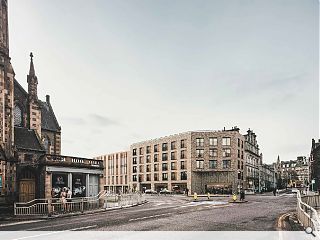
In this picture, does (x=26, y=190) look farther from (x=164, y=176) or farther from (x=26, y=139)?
(x=164, y=176)

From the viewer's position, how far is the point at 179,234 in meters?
13.7

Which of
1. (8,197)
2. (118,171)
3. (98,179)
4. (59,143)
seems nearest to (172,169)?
(118,171)

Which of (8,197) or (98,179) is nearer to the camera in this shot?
(8,197)

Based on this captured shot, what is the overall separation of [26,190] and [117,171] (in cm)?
7482

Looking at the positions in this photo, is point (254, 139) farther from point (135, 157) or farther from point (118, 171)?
point (118, 171)

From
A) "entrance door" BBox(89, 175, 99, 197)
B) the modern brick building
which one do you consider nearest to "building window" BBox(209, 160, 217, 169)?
the modern brick building

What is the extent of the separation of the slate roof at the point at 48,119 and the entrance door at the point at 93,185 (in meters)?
10.8

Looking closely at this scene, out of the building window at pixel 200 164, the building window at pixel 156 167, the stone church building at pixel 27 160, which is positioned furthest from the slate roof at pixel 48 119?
the building window at pixel 156 167

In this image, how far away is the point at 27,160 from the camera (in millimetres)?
31828

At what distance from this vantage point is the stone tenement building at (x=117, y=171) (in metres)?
99.9

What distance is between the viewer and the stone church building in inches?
1095

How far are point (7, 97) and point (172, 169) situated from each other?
5723 cm

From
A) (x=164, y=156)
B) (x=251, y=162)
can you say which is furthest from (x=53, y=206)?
(x=251, y=162)

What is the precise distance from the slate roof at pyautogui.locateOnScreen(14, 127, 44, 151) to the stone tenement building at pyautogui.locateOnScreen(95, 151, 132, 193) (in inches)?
2506
